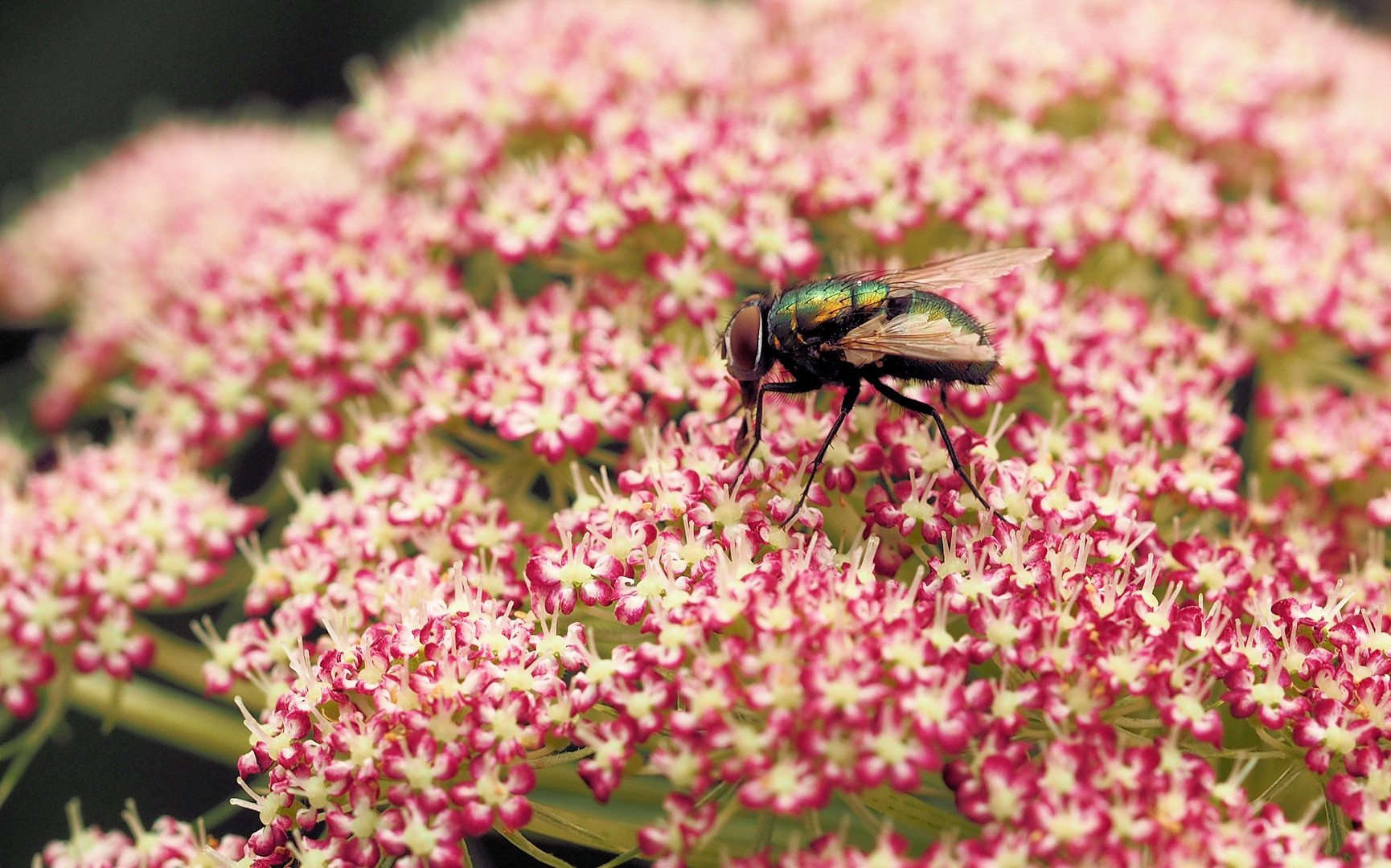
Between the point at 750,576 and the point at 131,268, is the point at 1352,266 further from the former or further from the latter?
the point at 131,268

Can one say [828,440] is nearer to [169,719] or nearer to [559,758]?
[559,758]

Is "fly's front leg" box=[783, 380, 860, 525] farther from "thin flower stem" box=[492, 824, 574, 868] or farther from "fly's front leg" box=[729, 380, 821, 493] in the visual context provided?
"thin flower stem" box=[492, 824, 574, 868]

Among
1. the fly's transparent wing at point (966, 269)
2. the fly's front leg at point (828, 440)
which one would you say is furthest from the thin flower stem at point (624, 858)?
the fly's transparent wing at point (966, 269)

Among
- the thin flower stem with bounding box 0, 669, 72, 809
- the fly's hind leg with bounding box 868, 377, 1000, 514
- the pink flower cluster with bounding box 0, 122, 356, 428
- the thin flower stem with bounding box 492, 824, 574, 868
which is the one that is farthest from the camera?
the pink flower cluster with bounding box 0, 122, 356, 428

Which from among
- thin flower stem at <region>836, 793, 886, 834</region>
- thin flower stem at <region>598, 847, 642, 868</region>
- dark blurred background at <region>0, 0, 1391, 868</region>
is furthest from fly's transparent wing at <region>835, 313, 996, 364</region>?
dark blurred background at <region>0, 0, 1391, 868</region>

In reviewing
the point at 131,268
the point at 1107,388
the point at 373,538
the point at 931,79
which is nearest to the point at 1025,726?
the point at 1107,388

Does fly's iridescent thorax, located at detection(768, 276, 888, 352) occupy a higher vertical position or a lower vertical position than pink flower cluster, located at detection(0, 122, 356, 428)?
lower

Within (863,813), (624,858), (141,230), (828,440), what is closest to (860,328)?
(828,440)
